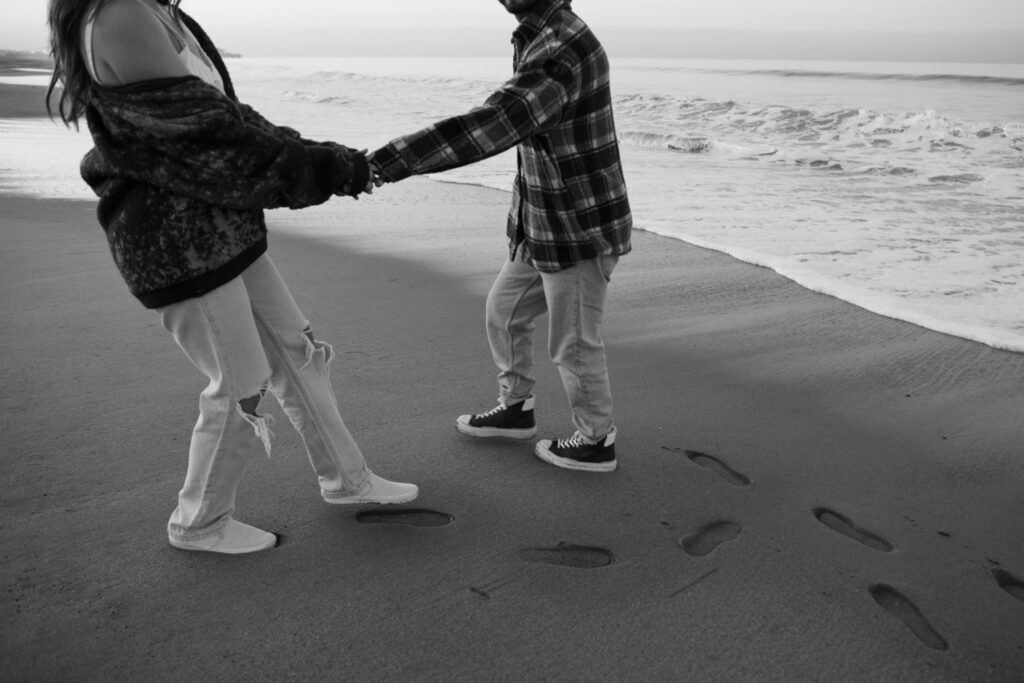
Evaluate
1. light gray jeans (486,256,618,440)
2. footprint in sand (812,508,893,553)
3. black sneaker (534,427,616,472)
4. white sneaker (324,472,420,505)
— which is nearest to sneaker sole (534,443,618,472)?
black sneaker (534,427,616,472)

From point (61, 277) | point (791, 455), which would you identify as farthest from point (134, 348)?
point (791, 455)

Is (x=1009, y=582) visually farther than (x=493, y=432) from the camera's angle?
No

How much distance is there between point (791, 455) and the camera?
3.20m

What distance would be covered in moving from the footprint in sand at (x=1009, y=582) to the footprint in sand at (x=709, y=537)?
0.76m

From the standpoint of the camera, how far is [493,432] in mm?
3283

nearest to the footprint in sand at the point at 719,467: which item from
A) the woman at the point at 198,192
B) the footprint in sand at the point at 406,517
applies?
the footprint in sand at the point at 406,517

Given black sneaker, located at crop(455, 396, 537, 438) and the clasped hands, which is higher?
the clasped hands

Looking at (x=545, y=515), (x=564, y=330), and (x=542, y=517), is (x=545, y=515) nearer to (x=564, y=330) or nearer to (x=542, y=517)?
(x=542, y=517)

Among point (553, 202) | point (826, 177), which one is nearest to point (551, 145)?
point (553, 202)

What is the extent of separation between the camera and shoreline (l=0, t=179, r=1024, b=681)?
2084mm

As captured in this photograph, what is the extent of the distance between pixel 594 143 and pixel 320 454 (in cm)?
136

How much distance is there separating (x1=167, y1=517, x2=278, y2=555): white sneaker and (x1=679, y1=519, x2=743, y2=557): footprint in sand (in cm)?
131

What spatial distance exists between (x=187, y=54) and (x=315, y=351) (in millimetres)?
894

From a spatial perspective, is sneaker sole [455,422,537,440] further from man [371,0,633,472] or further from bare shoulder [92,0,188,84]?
bare shoulder [92,0,188,84]
